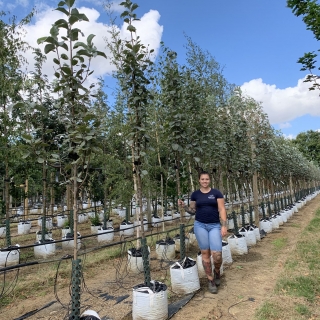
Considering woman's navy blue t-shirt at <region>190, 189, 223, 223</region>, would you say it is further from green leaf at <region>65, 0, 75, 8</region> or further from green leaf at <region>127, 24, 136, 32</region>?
green leaf at <region>65, 0, 75, 8</region>

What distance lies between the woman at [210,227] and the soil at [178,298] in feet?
1.16

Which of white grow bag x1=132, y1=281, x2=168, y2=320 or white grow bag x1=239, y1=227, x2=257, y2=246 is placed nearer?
white grow bag x1=132, y1=281, x2=168, y2=320

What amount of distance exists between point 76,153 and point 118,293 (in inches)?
99.3

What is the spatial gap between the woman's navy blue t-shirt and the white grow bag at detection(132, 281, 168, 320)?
1.30 meters

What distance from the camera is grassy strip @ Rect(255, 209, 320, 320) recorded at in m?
3.18

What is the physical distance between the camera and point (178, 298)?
374cm

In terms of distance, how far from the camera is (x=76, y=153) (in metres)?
2.82

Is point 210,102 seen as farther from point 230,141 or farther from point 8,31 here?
point 8,31

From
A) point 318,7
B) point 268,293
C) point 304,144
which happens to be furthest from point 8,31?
point 304,144

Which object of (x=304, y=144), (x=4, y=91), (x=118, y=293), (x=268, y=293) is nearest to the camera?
(x=268, y=293)

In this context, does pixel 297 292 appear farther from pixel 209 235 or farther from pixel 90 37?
pixel 90 37

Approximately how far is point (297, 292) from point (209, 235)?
1394 mm

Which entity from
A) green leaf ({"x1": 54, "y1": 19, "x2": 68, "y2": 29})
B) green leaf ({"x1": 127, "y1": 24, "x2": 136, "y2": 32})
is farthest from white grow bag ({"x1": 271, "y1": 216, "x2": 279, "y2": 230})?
green leaf ({"x1": 54, "y1": 19, "x2": 68, "y2": 29})

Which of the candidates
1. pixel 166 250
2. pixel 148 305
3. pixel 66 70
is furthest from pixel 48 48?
pixel 166 250
